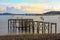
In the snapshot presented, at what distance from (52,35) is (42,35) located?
0.57 feet

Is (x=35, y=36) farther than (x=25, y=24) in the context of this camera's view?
No

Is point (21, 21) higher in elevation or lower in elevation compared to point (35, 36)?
lower

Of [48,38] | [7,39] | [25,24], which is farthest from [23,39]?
[25,24]

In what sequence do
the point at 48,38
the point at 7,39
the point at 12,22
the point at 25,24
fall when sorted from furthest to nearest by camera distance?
1. the point at 12,22
2. the point at 25,24
3. the point at 48,38
4. the point at 7,39

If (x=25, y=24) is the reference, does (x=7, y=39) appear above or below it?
above

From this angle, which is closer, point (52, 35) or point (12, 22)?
point (52, 35)

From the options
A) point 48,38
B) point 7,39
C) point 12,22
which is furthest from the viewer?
point 12,22

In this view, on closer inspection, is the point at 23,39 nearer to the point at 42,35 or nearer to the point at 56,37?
the point at 42,35

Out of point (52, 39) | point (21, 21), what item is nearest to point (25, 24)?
point (21, 21)

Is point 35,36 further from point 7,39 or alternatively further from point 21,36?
point 7,39

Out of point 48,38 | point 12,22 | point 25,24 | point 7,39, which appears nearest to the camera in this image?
point 7,39

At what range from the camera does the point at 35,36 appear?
2.95m

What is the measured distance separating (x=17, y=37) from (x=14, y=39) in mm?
57

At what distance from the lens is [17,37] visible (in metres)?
2.88
